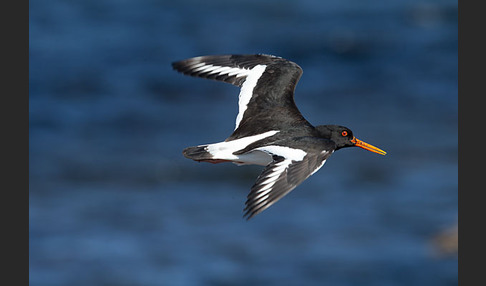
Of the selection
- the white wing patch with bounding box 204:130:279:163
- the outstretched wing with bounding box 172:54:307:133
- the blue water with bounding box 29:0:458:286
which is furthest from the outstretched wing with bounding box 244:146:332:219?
the blue water with bounding box 29:0:458:286

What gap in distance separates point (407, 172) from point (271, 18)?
9.56 m

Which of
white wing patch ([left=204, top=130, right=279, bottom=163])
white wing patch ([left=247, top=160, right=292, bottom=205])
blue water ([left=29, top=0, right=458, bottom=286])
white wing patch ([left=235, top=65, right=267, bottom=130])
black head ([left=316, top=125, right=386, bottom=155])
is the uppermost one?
blue water ([left=29, top=0, right=458, bottom=286])

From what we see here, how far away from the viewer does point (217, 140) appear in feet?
54.0

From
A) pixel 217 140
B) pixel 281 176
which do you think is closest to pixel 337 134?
pixel 281 176

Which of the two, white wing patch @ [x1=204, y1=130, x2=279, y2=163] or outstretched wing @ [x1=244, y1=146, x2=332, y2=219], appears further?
white wing patch @ [x1=204, y1=130, x2=279, y2=163]

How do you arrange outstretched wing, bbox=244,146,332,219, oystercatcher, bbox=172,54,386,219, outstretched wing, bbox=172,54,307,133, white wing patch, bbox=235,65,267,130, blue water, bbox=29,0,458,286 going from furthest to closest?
blue water, bbox=29,0,458,286, white wing patch, bbox=235,65,267,130, outstretched wing, bbox=172,54,307,133, oystercatcher, bbox=172,54,386,219, outstretched wing, bbox=244,146,332,219

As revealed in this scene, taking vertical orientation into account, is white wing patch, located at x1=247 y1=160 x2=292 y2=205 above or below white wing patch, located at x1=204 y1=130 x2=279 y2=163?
below

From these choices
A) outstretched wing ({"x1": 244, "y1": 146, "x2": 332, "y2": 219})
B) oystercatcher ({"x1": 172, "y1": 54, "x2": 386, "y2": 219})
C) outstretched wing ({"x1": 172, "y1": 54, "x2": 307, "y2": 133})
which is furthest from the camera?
outstretched wing ({"x1": 172, "y1": 54, "x2": 307, "y2": 133})

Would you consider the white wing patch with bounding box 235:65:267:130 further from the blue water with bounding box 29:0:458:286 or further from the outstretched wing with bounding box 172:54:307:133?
the blue water with bounding box 29:0:458:286

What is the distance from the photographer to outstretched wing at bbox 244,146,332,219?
612cm

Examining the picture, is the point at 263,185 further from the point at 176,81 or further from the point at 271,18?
the point at 271,18

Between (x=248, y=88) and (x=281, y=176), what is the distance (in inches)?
90.2

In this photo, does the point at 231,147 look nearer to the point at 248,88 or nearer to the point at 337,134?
the point at 337,134

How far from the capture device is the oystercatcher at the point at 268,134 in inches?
249
